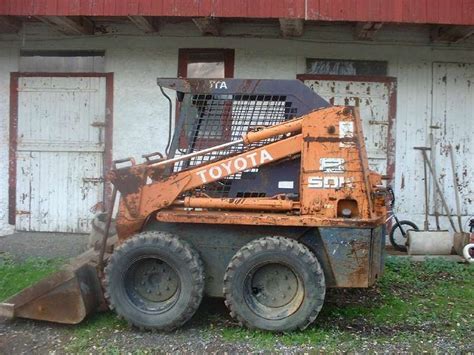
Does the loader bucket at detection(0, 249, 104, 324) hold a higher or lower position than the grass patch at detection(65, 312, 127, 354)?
higher

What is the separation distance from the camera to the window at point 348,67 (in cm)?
768

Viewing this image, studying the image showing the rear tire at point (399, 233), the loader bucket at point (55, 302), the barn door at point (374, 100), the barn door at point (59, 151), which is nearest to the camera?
the loader bucket at point (55, 302)

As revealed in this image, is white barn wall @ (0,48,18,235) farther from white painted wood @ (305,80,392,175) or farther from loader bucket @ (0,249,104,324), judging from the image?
white painted wood @ (305,80,392,175)

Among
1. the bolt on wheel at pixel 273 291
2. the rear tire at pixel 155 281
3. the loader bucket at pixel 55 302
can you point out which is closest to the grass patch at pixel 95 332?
the loader bucket at pixel 55 302

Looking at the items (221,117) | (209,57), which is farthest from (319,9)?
(221,117)

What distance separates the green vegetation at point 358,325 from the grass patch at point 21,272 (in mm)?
11

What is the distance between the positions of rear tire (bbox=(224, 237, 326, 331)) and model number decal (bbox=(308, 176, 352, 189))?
20.7 inches

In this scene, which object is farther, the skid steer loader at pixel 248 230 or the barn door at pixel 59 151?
the barn door at pixel 59 151

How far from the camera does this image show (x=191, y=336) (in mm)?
4285

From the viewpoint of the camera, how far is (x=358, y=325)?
4.57 m

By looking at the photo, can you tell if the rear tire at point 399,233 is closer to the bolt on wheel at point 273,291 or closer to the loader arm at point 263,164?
the loader arm at point 263,164

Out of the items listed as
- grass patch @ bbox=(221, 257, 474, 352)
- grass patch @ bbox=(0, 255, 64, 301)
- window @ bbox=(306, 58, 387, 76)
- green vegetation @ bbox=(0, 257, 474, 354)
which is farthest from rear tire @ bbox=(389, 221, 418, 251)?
grass patch @ bbox=(0, 255, 64, 301)

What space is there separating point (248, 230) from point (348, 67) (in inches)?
167

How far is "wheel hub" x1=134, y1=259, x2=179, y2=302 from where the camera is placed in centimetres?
443
